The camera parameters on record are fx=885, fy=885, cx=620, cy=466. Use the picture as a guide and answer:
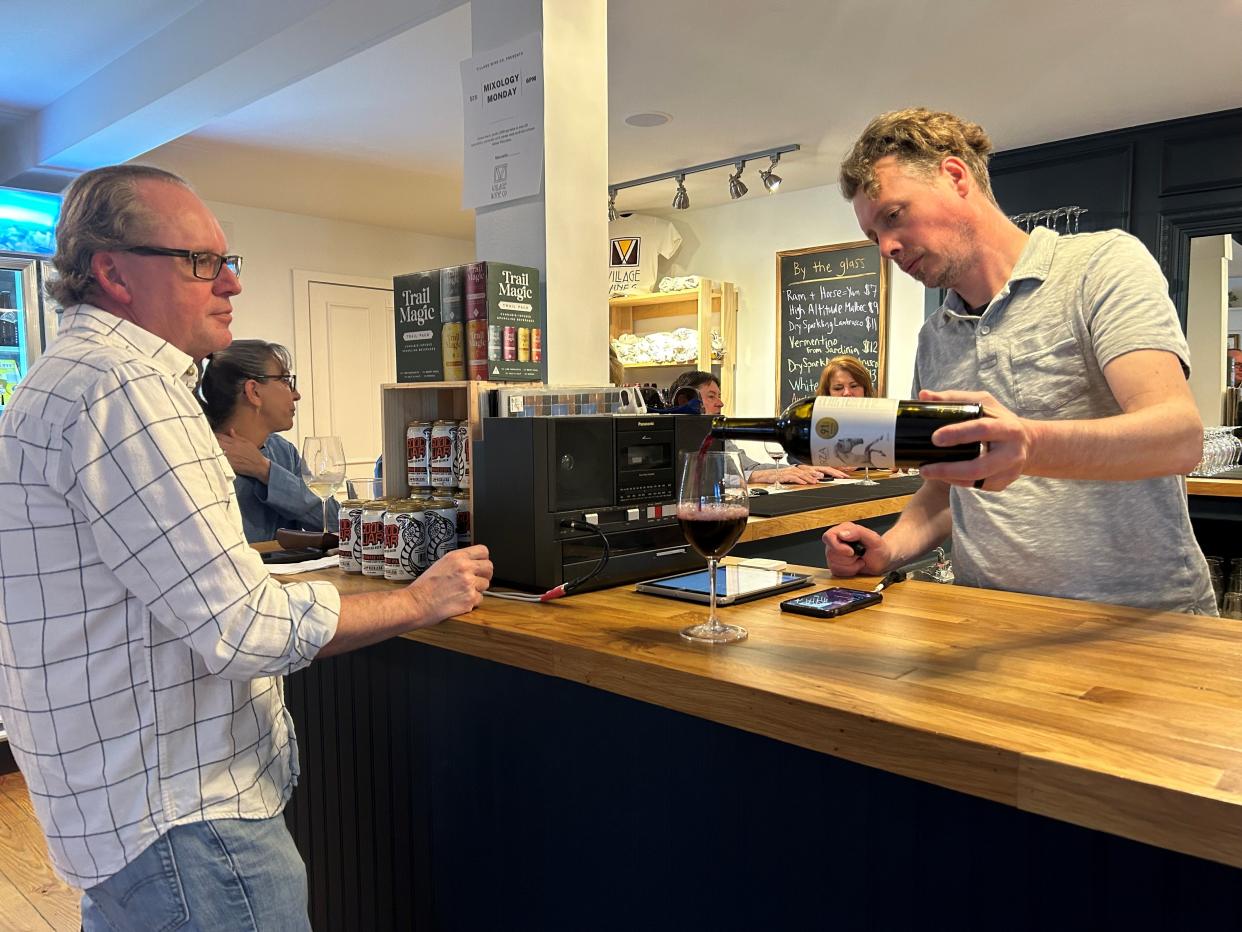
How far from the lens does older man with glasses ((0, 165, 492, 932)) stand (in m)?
0.97

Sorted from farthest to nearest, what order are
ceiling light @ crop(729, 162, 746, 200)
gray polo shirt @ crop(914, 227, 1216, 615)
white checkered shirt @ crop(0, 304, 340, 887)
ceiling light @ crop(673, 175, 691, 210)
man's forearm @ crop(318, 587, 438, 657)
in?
1. ceiling light @ crop(673, 175, 691, 210)
2. ceiling light @ crop(729, 162, 746, 200)
3. gray polo shirt @ crop(914, 227, 1216, 615)
4. man's forearm @ crop(318, 587, 438, 657)
5. white checkered shirt @ crop(0, 304, 340, 887)

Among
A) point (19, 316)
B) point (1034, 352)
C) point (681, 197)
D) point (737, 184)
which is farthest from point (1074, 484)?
point (19, 316)

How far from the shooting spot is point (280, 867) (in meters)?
1.10

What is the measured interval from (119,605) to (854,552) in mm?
1101

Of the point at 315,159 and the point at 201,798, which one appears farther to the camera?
the point at 315,159

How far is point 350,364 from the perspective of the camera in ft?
20.2

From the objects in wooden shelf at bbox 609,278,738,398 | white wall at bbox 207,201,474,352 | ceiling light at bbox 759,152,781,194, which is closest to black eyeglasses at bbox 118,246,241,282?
ceiling light at bbox 759,152,781,194

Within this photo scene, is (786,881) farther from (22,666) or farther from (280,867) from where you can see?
(22,666)

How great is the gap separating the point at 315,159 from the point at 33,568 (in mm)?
4057

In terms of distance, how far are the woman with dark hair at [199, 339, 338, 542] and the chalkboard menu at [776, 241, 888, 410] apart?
3.42 m

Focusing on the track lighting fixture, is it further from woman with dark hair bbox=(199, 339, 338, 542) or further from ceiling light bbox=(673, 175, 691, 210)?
woman with dark hair bbox=(199, 339, 338, 542)

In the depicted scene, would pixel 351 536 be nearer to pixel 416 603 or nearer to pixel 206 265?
pixel 416 603

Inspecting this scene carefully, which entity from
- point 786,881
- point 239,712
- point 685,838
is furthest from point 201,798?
point 786,881

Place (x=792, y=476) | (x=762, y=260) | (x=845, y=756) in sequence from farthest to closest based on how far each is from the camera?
(x=762, y=260) → (x=792, y=476) → (x=845, y=756)
